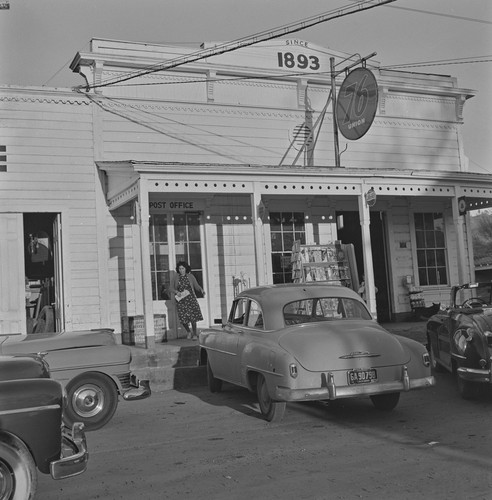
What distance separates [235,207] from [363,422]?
26.4 feet

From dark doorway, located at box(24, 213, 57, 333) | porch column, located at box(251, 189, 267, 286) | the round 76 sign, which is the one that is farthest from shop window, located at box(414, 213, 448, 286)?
dark doorway, located at box(24, 213, 57, 333)

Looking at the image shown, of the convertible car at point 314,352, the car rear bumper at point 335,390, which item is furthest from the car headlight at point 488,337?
the car rear bumper at point 335,390

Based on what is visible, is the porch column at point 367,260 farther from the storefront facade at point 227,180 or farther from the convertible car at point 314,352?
the convertible car at point 314,352

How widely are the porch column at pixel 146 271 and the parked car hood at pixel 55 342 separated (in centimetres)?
305

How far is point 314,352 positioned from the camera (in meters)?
6.48

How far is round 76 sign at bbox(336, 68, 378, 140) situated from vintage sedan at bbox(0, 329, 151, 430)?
802cm

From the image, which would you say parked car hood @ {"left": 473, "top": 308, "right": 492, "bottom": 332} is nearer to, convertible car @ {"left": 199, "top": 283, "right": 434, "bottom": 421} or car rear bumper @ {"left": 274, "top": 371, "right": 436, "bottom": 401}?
convertible car @ {"left": 199, "top": 283, "right": 434, "bottom": 421}

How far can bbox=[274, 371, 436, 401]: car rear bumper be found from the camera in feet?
20.6

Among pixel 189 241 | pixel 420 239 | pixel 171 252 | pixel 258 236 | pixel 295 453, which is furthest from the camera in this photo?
pixel 420 239

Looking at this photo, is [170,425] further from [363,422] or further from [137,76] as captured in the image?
[137,76]

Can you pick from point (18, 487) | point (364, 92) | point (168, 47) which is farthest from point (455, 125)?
point (18, 487)

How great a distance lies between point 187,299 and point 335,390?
20.1 feet

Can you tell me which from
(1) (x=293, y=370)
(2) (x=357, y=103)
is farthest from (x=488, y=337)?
(2) (x=357, y=103)

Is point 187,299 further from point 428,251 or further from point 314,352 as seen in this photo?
→ point 428,251
